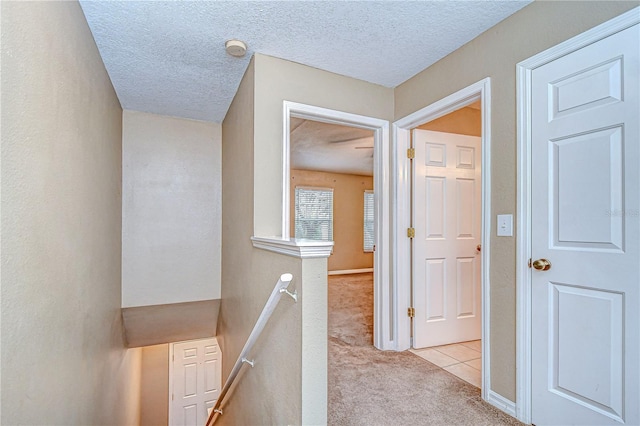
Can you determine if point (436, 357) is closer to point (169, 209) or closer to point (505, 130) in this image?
point (505, 130)

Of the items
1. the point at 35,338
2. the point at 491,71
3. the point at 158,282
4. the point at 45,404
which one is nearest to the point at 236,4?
the point at 491,71

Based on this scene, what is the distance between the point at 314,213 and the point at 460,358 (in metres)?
4.87

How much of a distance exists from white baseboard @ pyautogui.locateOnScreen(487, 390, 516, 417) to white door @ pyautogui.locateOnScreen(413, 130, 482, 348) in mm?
827

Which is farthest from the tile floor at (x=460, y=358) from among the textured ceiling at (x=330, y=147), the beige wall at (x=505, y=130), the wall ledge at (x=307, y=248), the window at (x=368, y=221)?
the window at (x=368, y=221)

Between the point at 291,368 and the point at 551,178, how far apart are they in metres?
1.62

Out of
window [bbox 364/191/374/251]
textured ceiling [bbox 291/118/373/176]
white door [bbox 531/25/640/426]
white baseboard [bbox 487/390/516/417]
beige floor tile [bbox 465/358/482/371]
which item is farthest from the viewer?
window [bbox 364/191/374/251]

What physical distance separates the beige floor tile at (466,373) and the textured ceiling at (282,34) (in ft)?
7.53

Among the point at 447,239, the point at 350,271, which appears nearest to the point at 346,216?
the point at 350,271

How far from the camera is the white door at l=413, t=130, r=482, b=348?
8.65 ft

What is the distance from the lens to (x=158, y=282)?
3402 mm

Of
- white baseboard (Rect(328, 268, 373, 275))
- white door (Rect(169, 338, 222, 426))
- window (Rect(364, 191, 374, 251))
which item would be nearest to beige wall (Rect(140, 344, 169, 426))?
white door (Rect(169, 338, 222, 426))

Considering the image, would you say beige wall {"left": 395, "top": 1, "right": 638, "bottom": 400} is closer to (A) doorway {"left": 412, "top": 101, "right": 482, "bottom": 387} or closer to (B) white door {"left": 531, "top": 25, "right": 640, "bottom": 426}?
(B) white door {"left": 531, "top": 25, "right": 640, "bottom": 426}

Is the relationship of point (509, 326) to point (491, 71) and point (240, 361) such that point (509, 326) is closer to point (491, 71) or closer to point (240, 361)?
point (491, 71)

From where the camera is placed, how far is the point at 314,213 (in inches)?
276
